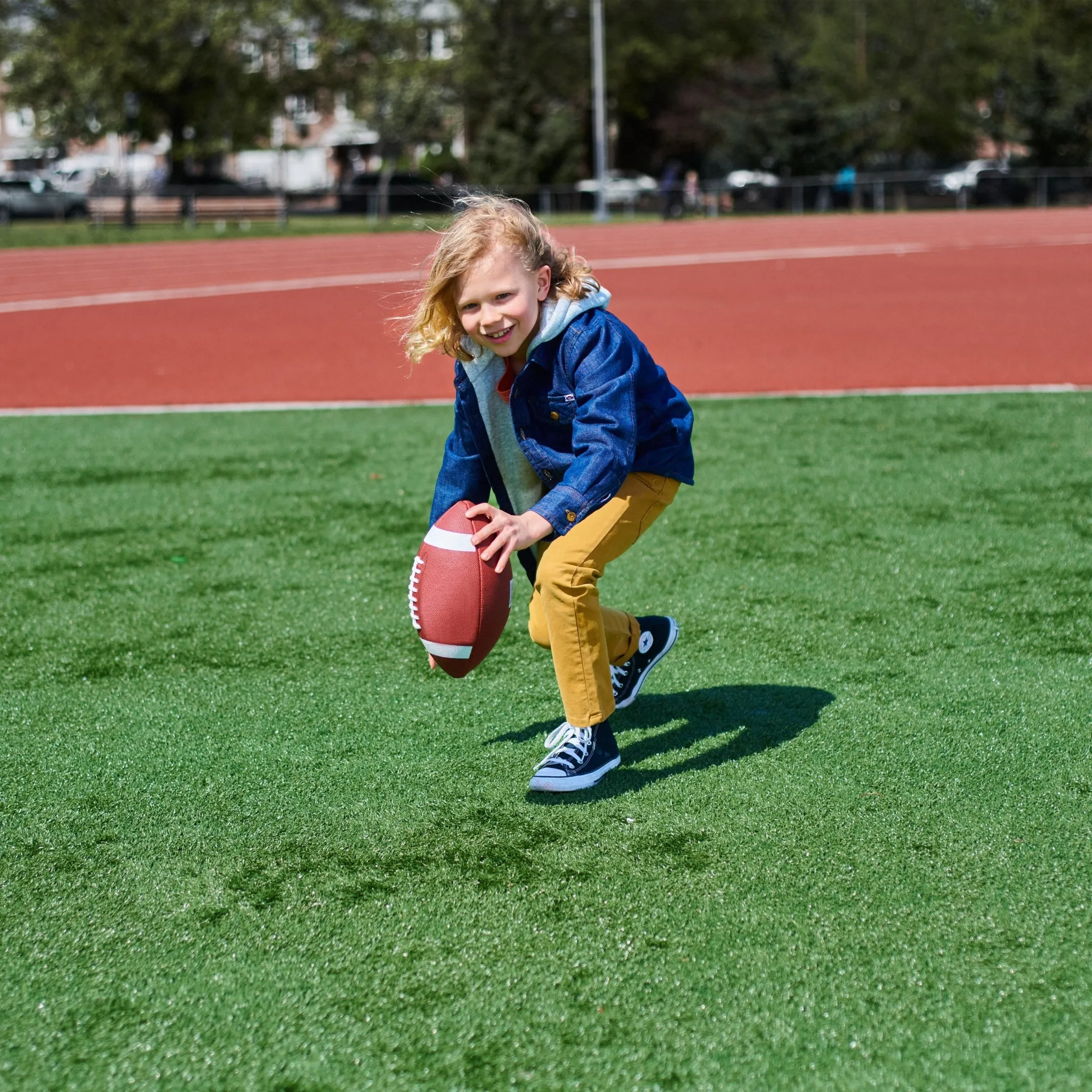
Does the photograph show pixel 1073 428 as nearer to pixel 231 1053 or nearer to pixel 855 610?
pixel 855 610

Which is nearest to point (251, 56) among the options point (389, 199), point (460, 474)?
point (389, 199)

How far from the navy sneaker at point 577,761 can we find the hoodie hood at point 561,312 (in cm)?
105

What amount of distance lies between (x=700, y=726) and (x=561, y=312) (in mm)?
1427

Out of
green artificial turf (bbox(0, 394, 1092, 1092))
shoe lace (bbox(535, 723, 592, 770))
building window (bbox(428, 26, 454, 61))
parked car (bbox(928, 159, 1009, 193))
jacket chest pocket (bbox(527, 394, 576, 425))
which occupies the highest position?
building window (bbox(428, 26, 454, 61))

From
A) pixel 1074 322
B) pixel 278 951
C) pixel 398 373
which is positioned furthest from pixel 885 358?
pixel 278 951

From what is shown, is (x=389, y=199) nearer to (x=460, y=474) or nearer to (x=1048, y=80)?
(x=1048, y=80)

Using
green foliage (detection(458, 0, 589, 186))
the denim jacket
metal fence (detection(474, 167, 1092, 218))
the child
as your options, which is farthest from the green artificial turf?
green foliage (detection(458, 0, 589, 186))

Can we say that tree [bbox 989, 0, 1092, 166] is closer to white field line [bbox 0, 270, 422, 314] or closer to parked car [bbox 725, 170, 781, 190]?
parked car [bbox 725, 170, 781, 190]

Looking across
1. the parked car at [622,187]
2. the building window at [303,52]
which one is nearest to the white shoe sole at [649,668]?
the parked car at [622,187]

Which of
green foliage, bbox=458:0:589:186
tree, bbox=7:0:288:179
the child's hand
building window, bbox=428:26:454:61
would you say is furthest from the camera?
building window, bbox=428:26:454:61

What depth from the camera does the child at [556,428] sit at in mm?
3414

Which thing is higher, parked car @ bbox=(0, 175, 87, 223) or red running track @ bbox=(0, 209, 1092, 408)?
parked car @ bbox=(0, 175, 87, 223)

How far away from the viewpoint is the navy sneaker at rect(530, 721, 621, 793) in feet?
11.9

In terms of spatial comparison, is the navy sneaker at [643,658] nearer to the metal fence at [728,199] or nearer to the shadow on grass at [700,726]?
the shadow on grass at [700,726]
